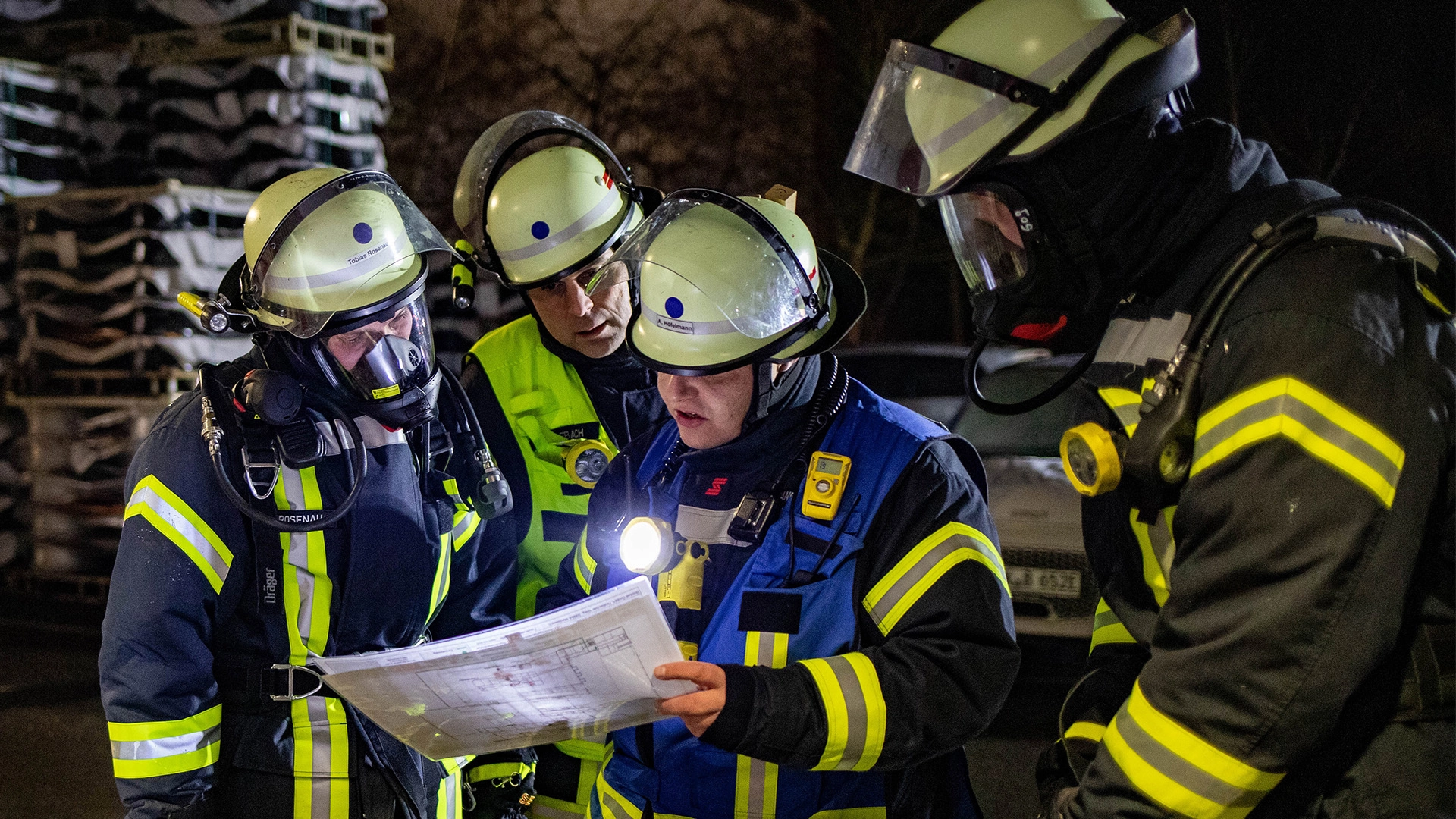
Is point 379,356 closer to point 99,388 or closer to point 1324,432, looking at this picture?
point 1324,432

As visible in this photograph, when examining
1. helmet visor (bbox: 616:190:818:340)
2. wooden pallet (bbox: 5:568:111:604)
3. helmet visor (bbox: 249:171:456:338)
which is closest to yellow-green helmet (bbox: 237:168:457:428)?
helmet visor (bbox: 249:171:456:338)

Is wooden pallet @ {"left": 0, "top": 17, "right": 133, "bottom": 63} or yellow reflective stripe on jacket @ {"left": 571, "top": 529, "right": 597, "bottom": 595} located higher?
wooden pallet @ {"left": 0, "top": 17, "right": 133, "bottom": 63}

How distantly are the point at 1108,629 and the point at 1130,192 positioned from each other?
2.58 ft

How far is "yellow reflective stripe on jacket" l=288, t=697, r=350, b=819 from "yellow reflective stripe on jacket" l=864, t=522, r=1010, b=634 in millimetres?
1182

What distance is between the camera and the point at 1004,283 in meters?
1.81

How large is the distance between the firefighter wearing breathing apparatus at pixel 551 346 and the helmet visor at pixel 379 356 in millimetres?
576

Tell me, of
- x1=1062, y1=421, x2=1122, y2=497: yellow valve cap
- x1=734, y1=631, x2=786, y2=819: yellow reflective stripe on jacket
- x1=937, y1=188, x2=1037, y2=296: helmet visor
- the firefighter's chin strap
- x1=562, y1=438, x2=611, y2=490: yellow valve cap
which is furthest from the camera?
x1=562, y1=438, x2=611, y2=490: yellow valve cap

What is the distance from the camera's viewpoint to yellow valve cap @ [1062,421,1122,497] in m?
1.47

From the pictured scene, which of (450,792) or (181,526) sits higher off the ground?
(181,526)

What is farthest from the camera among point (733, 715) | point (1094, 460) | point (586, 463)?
point (586, 463)

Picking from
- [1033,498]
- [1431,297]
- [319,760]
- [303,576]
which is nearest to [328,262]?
[303,576]

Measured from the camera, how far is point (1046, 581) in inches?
195

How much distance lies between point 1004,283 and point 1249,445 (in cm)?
64

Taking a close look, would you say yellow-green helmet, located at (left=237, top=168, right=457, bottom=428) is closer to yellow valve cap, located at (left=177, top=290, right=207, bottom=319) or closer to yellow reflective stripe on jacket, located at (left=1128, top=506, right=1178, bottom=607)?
yellow valve cap, located at (left=177, top=290, right=207, bottom=319)
